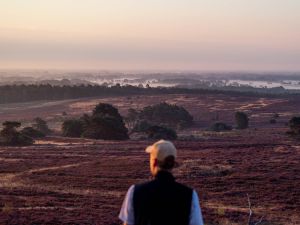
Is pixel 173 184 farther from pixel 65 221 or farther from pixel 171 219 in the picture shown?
pixel 65 221

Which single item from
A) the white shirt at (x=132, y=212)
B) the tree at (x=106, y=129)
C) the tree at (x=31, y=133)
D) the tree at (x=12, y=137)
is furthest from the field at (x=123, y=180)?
the white shirt at (x=132, y=212)

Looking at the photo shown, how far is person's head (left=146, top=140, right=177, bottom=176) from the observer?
188 inches

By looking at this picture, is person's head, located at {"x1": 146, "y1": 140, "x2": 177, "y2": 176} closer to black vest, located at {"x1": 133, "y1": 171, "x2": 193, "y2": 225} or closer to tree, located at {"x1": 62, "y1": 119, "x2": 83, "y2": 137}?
black vest, located at {"x1": 133, "y1": 171, "x2": 193, "y2": 225}

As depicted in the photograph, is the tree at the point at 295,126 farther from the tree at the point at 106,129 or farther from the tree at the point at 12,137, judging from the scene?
the tree at the point at 12,137

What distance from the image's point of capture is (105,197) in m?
23.2

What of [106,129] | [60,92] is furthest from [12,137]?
[60,92]

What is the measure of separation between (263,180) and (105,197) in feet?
32.0

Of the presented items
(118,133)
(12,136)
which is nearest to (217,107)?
(118,133)

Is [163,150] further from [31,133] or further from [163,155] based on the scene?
[31,133]

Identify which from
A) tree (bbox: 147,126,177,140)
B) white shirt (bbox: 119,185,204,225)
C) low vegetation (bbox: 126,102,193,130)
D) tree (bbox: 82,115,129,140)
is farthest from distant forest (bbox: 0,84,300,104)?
white shirt (bbox: 119,185,204,225)

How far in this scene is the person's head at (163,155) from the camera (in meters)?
4.77

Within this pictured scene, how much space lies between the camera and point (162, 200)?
4750mm

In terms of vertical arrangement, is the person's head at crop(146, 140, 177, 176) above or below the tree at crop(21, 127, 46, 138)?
above

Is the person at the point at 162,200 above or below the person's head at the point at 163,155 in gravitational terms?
below
